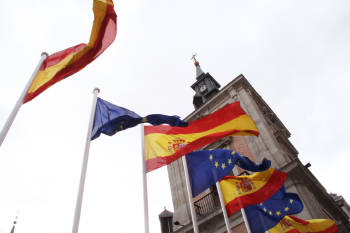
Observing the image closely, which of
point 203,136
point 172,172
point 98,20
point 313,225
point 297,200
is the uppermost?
point 172,172

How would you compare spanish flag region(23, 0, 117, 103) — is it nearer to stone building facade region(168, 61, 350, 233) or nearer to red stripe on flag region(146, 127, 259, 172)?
red stripe on flag region(146, 127, 259, 172)

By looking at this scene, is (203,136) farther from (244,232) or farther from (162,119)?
(244,232)

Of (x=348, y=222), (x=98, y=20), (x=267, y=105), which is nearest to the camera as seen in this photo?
(x=98, y=20)

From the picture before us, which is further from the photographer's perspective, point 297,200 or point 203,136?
point 297,200

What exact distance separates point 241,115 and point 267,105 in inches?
640

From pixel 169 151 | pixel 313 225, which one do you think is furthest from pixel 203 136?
pixel 313 225

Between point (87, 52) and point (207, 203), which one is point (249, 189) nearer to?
point (207, 203)

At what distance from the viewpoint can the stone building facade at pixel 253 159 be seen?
12430 millimetres

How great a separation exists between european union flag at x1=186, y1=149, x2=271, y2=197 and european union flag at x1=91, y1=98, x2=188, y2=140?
6.25 ft

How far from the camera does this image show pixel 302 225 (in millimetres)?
10672

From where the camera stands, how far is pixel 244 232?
12.5m

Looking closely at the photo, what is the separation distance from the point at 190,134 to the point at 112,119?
249cm

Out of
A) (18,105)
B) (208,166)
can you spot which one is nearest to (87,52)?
(18,105)

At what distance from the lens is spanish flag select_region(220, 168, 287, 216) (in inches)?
355
